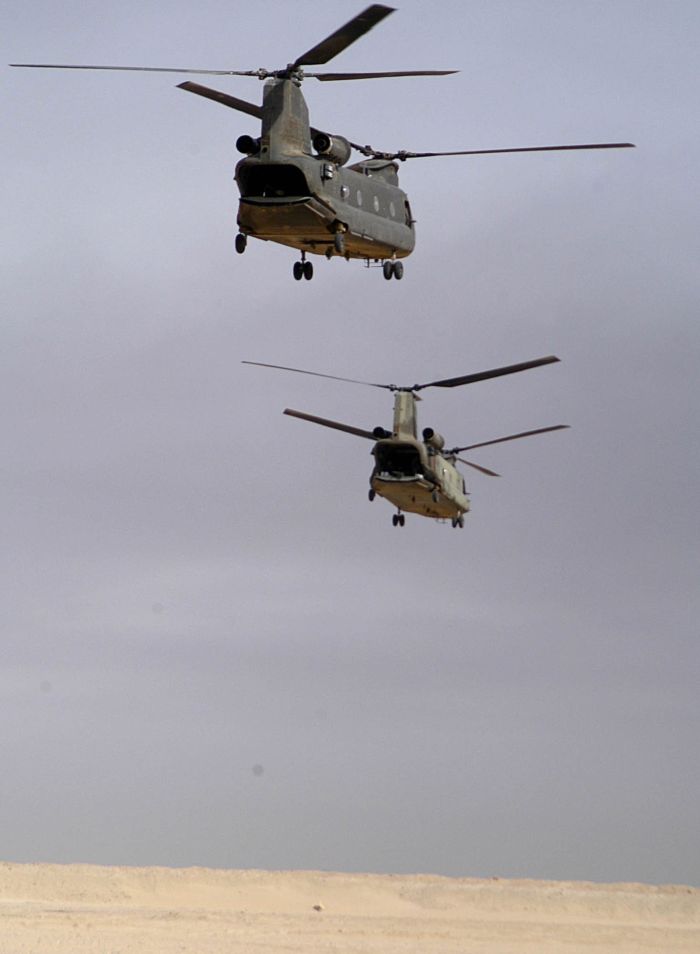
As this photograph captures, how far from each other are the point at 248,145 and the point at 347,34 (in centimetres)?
488

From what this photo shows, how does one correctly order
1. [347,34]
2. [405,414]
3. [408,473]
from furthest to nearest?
1. [405,414]
2. [408,473]
3. [347,34]

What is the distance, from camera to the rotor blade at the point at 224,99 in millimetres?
39344

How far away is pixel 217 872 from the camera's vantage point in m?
82.9

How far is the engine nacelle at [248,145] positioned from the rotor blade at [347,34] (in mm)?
2316

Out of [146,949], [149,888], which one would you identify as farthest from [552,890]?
[146,949]

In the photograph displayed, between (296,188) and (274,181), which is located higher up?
(274,181)

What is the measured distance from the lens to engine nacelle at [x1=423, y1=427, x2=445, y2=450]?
176 feet

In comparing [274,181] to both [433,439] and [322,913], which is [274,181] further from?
[322,913]

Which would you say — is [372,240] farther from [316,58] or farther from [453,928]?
[453,928]

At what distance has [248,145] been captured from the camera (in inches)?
1576

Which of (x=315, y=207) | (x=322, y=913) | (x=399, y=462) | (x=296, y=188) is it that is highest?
(x=296, y=188)

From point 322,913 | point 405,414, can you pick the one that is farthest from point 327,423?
point 322,913

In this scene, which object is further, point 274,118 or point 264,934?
point 264,934

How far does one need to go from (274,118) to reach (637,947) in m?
39.7
